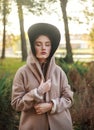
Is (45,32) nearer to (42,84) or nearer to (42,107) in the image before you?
(42,84)

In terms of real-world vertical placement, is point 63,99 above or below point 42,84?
below

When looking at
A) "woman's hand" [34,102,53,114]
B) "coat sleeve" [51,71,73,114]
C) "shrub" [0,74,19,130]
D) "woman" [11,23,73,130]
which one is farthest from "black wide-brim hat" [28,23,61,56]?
"shrub" [0,74,19,130]

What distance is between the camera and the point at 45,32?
2.75 m

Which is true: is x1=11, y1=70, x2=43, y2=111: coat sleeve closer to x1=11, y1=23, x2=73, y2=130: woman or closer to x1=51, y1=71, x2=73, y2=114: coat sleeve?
x1=11, y1=23, x2=73, y2=130: woman

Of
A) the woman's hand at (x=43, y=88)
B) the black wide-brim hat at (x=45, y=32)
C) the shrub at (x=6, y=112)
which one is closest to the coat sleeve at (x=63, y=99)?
the woman's hand at (x=43, y=88)

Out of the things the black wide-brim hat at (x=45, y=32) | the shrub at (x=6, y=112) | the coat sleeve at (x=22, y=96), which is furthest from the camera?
the shrub at (x=6, y=112)

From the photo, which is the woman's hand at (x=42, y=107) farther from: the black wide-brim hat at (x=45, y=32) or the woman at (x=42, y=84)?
the black wide-brim hat at (x=45, y=32)

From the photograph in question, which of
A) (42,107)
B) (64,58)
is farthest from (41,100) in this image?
(64,58)

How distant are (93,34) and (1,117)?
21.2m

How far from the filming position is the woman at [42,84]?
106 inches

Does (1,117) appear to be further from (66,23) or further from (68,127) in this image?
(66,23)

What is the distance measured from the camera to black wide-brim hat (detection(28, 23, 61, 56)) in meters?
2.73

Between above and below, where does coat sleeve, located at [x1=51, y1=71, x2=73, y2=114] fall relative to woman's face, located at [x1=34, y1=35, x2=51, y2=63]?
below

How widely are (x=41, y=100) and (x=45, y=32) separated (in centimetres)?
48
